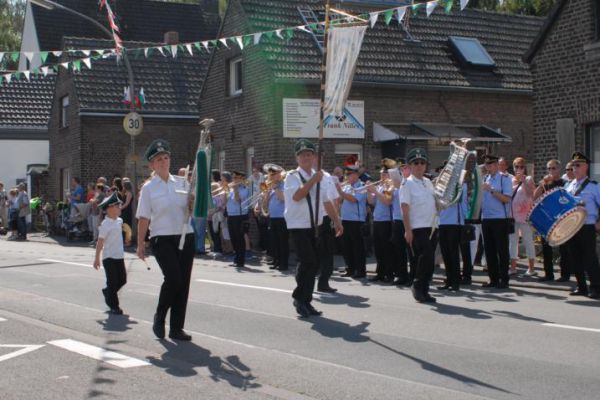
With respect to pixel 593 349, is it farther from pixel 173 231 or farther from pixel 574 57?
pixel 574 57

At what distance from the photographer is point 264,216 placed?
19.2 metres

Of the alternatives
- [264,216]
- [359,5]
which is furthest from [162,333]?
[359,5]

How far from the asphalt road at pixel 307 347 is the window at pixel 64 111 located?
23820 millimetres

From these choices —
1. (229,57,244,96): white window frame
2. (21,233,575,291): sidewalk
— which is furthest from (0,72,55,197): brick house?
(21,233,575,291): sidewalk

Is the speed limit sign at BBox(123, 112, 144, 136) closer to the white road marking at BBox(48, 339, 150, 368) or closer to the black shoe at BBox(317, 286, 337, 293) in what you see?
the black shoe at BBox(317, 286, 337, 293)

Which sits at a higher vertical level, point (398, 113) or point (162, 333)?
point (398, 113)

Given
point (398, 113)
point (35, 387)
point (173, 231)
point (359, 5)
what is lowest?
point (35, 387)

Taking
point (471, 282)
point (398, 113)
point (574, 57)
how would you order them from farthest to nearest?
point (398, 113) → point (574, 57) → point (471, 282)

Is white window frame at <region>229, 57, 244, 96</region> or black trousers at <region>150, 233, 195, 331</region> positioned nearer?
black trousers at <region>150, 233, 195, 331</region>

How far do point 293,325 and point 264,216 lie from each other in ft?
30.5

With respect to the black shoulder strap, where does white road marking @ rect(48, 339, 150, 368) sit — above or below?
below

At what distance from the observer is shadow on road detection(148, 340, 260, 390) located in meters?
7.32

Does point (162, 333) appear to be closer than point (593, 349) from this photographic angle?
No

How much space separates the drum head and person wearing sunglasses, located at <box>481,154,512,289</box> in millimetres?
1330
